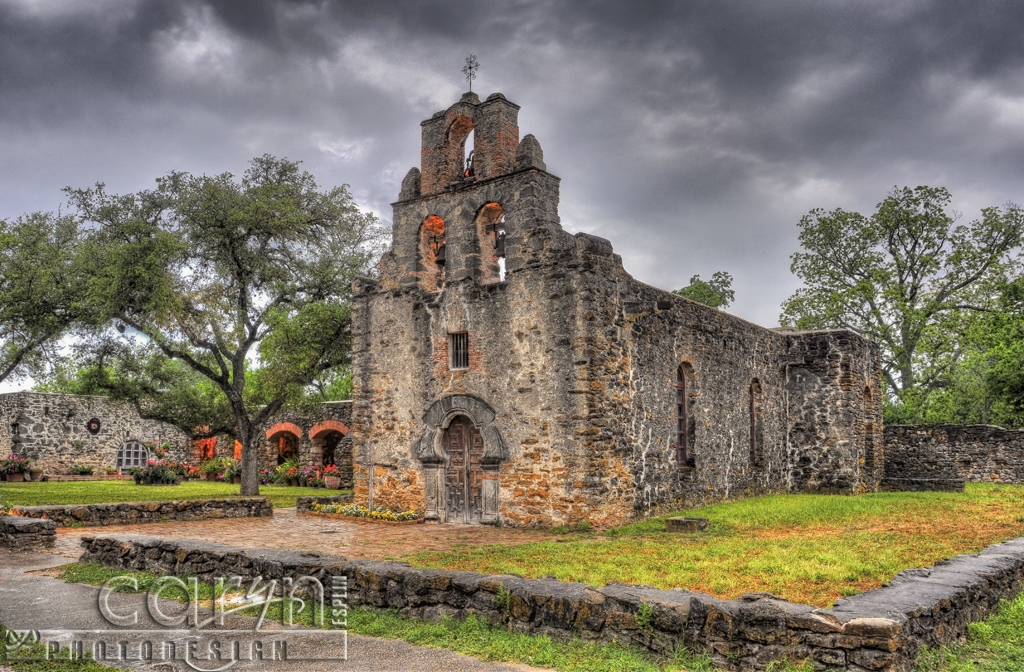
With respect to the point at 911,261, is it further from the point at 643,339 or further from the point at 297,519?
the point at 297,519

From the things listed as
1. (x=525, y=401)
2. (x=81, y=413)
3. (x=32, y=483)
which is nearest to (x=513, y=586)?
(x=525, y=401)

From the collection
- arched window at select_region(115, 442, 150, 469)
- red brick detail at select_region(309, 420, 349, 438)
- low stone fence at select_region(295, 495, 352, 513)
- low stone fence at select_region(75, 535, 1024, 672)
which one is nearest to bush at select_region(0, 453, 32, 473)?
arched window at select_region(115, 442, 150, 469)

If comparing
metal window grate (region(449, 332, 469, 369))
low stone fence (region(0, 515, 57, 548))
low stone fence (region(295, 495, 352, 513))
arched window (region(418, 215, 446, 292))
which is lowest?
low stone fence (region(295, 495, 352, 513))

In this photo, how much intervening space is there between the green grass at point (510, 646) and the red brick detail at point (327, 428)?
20.1 meters

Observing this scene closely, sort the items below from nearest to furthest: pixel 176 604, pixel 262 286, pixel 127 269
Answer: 1. pixel 176 604
2. pixel 127 269
3. pixel 262 286

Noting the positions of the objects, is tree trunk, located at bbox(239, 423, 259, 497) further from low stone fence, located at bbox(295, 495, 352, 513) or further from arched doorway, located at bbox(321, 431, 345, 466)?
arched doorway, located at bbox(321, 431, 345, 466)

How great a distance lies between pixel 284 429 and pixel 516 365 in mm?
17610

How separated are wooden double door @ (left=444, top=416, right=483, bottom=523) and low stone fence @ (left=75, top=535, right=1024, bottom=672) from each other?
629 cm

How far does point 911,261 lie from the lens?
1217 inches

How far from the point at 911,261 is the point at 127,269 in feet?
96.1

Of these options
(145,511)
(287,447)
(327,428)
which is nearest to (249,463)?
(327,428)

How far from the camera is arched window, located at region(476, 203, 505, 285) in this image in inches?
570

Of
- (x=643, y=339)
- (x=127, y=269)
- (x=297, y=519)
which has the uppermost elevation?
(x=127, y=269)

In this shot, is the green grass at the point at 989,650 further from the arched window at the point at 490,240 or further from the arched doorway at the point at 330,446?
the arched doorway at the point at 330,446
